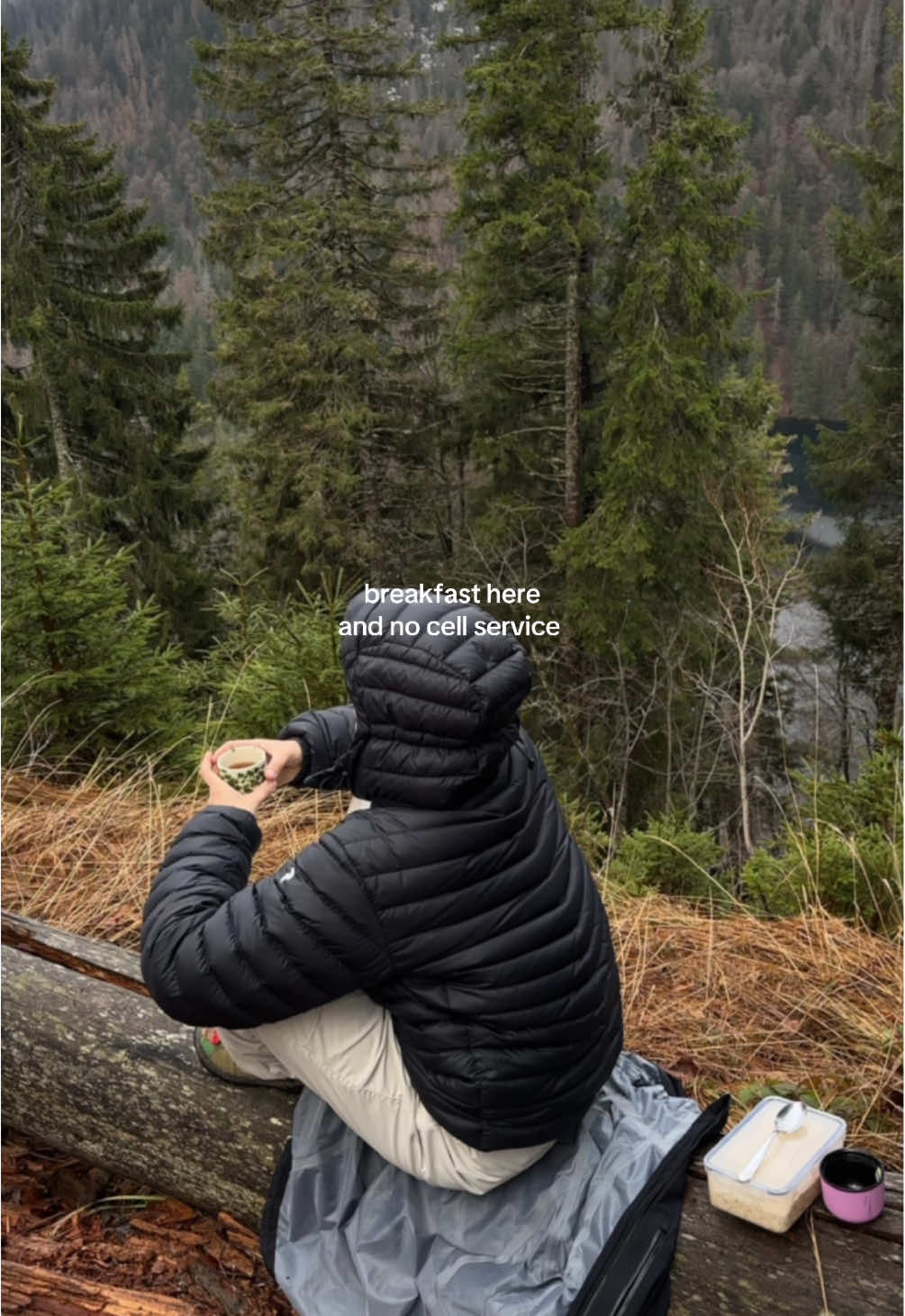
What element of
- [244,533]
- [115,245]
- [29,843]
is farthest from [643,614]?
[29,843]

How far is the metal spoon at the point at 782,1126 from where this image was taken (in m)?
1.78

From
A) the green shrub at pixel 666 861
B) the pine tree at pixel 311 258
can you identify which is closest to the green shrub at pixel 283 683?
the green shrub at pixel 666 861

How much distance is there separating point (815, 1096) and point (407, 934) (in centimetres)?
138

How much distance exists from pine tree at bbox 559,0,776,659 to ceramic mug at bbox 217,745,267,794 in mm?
11165

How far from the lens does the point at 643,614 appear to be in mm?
13344

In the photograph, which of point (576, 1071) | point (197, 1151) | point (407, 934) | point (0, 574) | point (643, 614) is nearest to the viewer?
point (407, 934)

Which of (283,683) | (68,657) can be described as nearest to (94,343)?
(68,657)

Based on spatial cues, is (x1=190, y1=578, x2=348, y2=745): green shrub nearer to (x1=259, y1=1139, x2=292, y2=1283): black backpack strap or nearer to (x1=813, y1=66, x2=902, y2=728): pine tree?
(x1=259, y1=1139, x2=292, y2=1283): black backpack strap

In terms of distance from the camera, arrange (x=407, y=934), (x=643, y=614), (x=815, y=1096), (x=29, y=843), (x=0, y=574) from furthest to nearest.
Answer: (x=643, y=614) < (x=0, y=574) < (x=29, y=843) < (x=815, y=1096) < (x=407, y=934)

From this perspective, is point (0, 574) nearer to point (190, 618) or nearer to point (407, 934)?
point (407, 934)

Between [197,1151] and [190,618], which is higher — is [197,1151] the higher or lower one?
the higher one

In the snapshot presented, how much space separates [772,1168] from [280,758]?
1208 millimetres

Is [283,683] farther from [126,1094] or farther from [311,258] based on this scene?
[311,258]

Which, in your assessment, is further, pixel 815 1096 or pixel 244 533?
pixel 244 533
